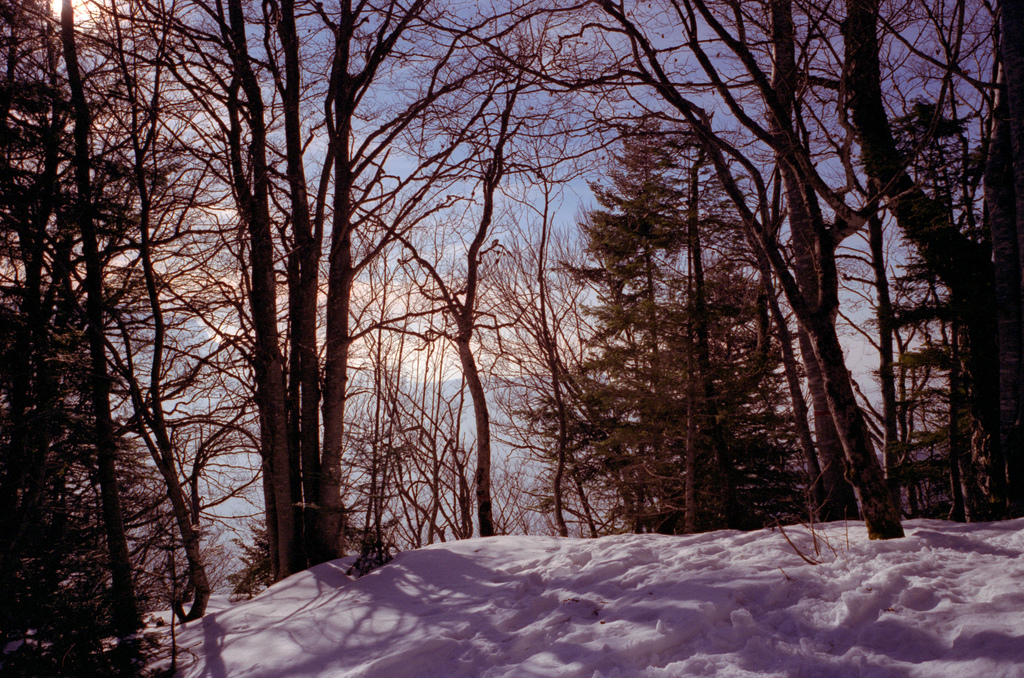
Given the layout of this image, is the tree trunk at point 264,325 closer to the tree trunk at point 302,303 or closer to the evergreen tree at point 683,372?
the tree trunk at point 302,303

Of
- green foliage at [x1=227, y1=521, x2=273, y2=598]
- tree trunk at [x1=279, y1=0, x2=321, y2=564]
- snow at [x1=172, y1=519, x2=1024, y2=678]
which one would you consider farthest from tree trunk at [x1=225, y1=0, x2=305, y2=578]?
green foliage at [x1=227, y1=521, x2=273, y2=598]

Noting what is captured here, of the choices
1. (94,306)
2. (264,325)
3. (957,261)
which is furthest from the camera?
(957,261)

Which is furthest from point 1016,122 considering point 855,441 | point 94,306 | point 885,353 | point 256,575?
point 256,575

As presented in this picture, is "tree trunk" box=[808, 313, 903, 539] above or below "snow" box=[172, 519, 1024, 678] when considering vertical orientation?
above

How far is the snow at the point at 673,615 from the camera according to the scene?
8.94 feet

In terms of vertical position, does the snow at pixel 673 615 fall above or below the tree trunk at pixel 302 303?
below

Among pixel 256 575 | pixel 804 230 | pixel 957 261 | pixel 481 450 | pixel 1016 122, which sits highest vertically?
pixel 1016 122

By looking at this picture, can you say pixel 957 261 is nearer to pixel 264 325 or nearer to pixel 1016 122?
pixel 1016 122

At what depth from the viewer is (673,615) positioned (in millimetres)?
3229

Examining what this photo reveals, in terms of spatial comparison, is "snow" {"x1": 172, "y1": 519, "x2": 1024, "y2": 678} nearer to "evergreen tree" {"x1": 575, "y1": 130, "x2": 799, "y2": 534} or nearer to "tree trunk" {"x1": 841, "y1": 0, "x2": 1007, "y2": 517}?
"tree trunk" {"x1": 841, "y1": 0, "x2": 1007, "y2": 517}

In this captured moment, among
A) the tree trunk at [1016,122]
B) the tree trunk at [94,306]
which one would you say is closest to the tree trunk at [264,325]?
the tree trunk at [94,306]

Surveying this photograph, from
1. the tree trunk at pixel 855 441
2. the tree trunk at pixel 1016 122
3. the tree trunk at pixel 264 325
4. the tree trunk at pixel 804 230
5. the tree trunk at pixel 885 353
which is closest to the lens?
the tree trunk at pixel 855 441

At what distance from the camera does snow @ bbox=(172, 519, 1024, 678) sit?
107 inches

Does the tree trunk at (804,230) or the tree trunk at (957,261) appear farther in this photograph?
the tree trunk at (957,261)
